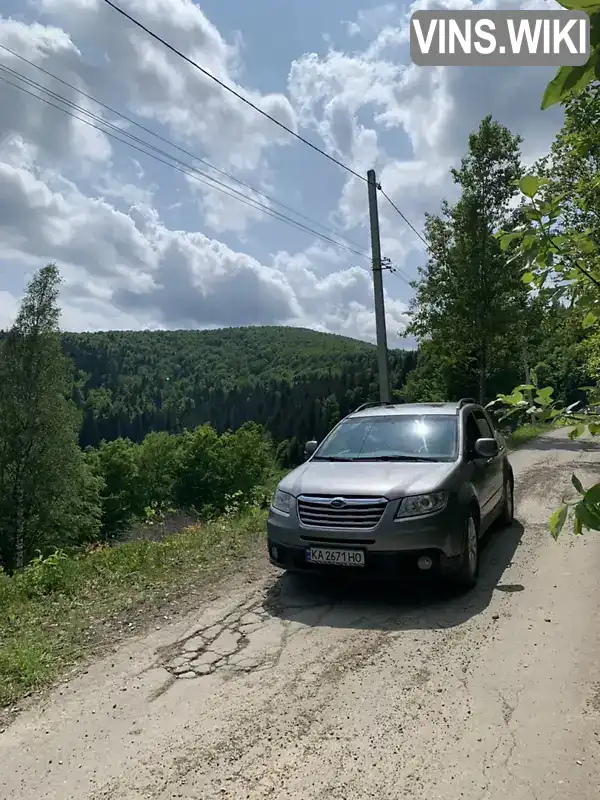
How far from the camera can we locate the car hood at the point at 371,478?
535 centimetres

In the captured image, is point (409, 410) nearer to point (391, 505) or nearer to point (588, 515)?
point (391, 505)

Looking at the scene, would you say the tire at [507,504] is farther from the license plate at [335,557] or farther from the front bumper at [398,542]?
the license plate at [335,557]

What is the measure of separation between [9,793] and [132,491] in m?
56.7

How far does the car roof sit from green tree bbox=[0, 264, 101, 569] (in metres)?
21.6

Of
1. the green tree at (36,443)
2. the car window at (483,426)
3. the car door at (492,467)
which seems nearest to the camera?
the car door at (492,467)

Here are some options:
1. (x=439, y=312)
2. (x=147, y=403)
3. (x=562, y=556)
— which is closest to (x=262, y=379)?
(x=147, y=403)

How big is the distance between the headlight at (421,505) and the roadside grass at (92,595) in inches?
87.6

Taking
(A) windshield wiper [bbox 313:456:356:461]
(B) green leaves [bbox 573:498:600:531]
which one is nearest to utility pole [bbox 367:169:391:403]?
(A) windshield wiper [bbox 313:456:356:461]

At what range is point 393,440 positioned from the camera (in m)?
6.60

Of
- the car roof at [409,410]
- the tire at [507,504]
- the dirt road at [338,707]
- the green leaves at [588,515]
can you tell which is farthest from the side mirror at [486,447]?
the green leaves at [588,515]

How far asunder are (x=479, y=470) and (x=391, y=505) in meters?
1.73

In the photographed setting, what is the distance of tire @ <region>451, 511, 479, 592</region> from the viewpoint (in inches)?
214

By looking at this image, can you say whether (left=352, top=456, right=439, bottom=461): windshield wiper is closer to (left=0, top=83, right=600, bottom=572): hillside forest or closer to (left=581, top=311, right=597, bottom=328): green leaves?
(left=0, top=83, right=600, bottom=572): hillside forest
